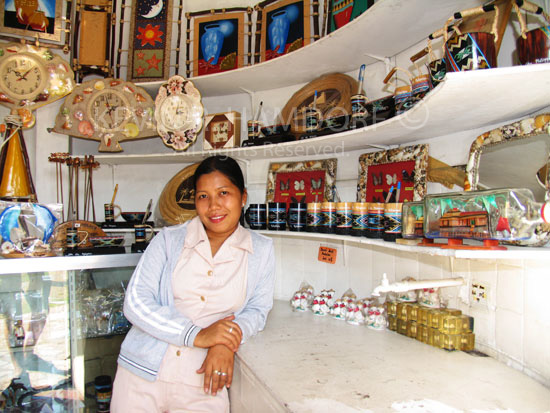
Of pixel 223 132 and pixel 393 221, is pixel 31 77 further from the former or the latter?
pixel 393 221

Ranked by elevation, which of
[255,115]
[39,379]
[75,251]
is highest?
[255,115]

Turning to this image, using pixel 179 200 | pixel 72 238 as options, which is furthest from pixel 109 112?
pixel 72 238

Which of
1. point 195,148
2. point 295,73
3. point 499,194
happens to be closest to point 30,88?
point 195,148

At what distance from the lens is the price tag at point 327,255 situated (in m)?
2.11

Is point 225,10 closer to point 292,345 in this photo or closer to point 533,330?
point 292,345

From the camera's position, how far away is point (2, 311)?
65.6 inches

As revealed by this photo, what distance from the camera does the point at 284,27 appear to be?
224 cm

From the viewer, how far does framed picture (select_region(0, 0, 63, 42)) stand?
264cm

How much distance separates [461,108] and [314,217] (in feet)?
2.65

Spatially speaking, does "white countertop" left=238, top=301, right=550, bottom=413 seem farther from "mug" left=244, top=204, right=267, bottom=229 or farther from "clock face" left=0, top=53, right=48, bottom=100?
"clock face" left=0, top=53, right=48, bottom=100

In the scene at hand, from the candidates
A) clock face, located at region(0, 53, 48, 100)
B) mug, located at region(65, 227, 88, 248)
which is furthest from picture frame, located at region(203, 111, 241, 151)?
clock face, located at region(0, 53, 48, 100)

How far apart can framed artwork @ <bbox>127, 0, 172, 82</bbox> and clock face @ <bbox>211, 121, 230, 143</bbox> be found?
671 millimetres

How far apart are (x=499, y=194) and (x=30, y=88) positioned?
2.65 meters

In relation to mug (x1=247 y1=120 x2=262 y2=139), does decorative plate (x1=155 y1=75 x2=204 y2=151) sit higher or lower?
higher
